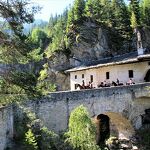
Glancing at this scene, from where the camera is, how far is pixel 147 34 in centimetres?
5341

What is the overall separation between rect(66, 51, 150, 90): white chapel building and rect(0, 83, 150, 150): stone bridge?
5016 mm

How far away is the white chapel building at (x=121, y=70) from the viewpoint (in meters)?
37.1

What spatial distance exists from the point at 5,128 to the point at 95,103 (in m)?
11.0

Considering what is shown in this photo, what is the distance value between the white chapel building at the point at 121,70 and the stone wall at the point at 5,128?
52.5 feet

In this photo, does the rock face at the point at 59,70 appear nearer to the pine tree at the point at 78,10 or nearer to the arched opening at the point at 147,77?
the pine tree at the point at 78,10

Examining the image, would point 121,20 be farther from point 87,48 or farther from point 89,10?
point 87,48

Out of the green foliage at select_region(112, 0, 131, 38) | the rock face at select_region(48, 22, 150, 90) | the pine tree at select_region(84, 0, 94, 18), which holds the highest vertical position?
the pine tree at select_region(84, 0, 94, 18)

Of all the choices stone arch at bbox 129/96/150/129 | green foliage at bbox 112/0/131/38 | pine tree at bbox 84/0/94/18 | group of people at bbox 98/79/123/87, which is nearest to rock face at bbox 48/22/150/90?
green foliage at bbox 112/0/131/38

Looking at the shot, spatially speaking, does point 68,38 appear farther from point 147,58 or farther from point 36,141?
point 36,141

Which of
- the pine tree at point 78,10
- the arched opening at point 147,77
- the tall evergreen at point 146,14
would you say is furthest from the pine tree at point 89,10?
the arched opening at point 147,77

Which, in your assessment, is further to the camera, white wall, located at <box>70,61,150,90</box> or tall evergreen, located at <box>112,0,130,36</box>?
tall evergreen, located at <box>112,0,130,36</box>

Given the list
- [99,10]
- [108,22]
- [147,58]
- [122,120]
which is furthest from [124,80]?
[99,10]

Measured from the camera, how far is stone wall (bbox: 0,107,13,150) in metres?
20.7

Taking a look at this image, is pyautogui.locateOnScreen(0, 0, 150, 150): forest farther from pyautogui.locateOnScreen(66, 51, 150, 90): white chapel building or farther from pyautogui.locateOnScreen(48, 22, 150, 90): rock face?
pyautogui.locateOnScreen(66, 51, 150, 90): white chapel building
